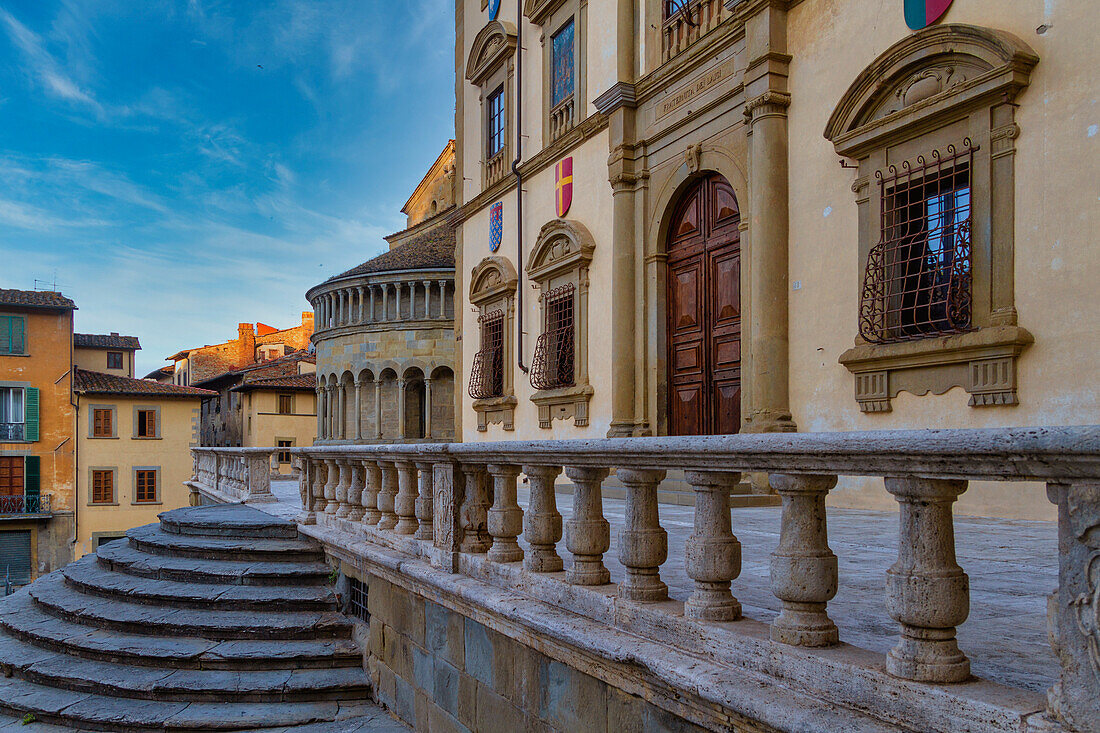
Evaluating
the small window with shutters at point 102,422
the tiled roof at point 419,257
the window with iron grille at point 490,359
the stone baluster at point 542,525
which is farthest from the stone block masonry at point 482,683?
the small window with shutters at point 102,422

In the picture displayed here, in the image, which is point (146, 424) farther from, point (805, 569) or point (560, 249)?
point (805, 569)

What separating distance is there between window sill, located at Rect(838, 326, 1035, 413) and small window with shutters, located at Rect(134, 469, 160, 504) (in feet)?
113

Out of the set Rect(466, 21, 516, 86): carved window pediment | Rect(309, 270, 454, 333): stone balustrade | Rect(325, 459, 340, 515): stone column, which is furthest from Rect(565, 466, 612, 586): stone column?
Rect(309, 270, 454, 333): stone balustrade

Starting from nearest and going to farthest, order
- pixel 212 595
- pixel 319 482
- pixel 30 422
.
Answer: pixel 212 595, pixel 319 482, pixel 30 422

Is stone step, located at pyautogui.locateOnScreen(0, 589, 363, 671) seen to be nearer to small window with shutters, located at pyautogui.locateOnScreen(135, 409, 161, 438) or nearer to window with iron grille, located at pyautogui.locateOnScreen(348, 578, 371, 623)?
window with iron grille, located at pyautogui.locateOnScreen(348, 578, 371, 623)

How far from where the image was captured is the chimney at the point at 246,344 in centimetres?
5209

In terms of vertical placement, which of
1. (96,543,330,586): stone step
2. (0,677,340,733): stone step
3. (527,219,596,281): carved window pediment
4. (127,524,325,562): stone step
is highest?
(527,219,596,281): carved window pediment

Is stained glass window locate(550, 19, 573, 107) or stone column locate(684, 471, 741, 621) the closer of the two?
stone column locate(684, 471, 741, 621)

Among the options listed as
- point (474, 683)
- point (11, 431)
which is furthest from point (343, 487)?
point (11, 431)

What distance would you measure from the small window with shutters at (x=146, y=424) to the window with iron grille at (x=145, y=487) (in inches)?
61.3

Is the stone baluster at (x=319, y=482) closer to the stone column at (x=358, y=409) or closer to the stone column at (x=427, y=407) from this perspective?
the stone column at (x=427, y=407)

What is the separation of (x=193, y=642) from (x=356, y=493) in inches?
65.9

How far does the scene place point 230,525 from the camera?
27.9 feet

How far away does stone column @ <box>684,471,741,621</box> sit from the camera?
292cm
